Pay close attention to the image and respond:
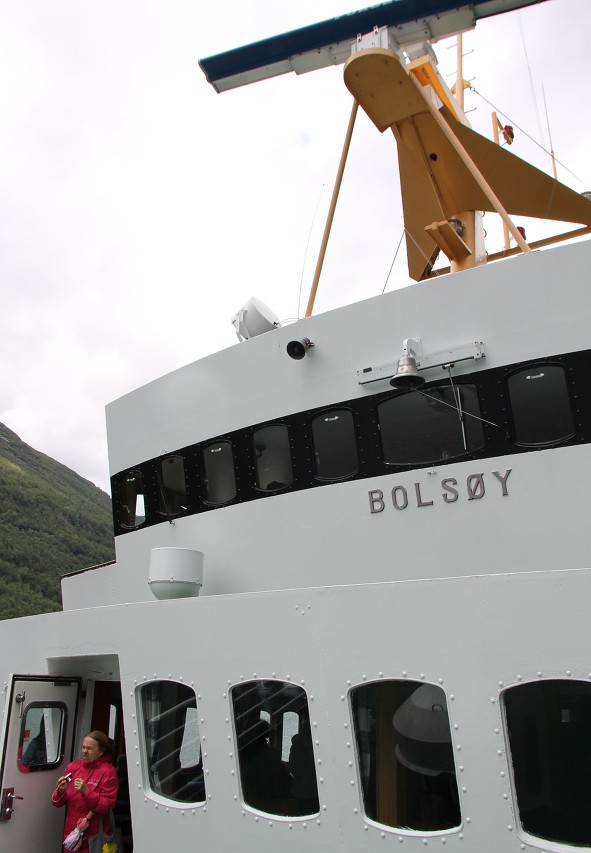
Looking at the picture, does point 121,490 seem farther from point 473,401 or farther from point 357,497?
point 473,401

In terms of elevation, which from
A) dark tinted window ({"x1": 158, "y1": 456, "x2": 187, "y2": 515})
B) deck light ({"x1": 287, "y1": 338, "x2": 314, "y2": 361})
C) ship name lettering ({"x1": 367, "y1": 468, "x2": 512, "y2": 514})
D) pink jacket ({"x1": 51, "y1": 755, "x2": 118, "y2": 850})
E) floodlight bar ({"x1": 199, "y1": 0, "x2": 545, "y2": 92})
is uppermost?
floodlight bar ({"x1": 199, "y1": 0, "x2": 545, "y2": 92})

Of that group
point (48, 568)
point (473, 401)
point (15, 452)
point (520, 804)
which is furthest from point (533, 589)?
point (15, 452)

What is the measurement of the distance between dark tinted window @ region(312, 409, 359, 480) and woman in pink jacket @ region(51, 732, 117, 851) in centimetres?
341

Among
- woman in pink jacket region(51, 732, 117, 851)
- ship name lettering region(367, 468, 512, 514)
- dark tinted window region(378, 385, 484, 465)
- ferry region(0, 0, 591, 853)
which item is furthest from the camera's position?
dark tinted window region(378, 385, 484, 465)

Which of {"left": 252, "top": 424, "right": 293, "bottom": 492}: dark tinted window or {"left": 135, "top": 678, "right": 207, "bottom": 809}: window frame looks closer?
{"left": 135, "top": 678, "right": 207, "bottom": 809}: window frame

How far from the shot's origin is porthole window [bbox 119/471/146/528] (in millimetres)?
10023

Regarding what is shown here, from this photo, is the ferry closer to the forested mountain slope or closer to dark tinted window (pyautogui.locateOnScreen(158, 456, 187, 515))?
dark tinted window (pyautogui.locateOnScreen(158, 456, 187, 515))

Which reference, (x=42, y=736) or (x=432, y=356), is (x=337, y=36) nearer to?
(x=432, y=356)

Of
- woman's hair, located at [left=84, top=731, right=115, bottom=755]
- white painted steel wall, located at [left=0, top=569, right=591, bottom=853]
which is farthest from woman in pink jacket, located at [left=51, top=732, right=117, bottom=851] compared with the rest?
white painted steel wall, located at [left=0, top=569, right=591, bottom=853]

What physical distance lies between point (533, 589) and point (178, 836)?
3841mm

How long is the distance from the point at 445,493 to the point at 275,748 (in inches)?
107

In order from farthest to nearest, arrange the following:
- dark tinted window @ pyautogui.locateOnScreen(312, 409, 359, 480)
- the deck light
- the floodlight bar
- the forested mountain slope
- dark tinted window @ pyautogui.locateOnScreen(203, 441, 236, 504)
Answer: the forested mountain slope → the floodlight bar → dark tinted window @ pyautogui.locateOnScreen(203, 441, 236, 504) → the deck light → dark tinted window @ pyautogui.locateOnScreen(312, 409, 359, 480)

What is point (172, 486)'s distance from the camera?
9.53 metres

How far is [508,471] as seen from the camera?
23.4 feet
